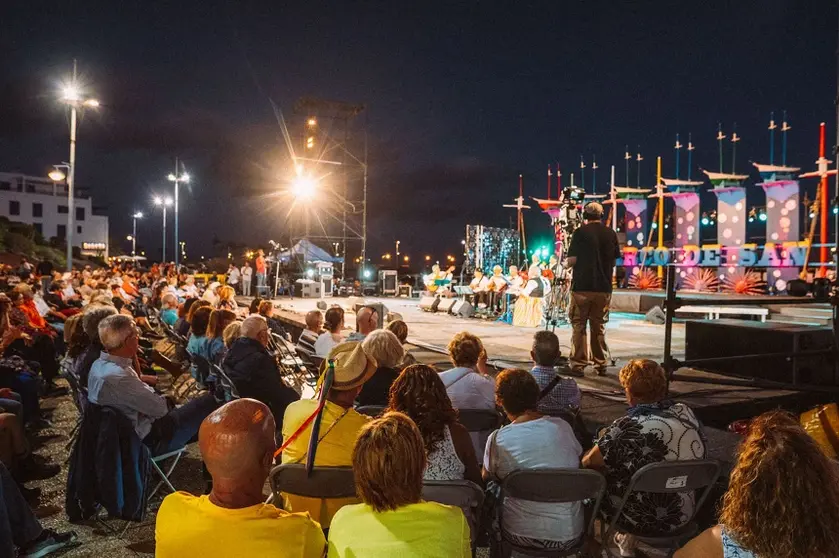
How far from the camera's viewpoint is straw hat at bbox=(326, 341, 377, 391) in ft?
9.19

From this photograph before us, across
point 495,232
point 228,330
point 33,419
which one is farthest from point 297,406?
point 495,232

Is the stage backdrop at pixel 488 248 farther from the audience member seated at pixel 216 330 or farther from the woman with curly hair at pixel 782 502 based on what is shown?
the woman with curly hair at pixel 782 502

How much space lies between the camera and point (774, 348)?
5.70 m

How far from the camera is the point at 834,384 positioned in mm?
5609

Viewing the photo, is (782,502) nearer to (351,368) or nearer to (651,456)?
(651,456)

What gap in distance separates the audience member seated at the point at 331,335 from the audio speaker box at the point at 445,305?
976 centimetres

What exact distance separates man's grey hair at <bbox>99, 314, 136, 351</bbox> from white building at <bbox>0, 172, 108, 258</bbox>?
63.9m

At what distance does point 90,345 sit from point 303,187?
18.7 meters

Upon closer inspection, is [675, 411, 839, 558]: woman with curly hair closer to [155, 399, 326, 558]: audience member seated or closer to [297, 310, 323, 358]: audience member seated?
[155, 399, 326, 558]: audience member seated

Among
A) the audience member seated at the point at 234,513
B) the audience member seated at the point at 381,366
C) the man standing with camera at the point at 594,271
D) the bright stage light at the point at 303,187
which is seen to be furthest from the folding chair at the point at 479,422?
the bright stage light at the point at 303,187

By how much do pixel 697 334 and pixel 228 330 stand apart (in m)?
5.07

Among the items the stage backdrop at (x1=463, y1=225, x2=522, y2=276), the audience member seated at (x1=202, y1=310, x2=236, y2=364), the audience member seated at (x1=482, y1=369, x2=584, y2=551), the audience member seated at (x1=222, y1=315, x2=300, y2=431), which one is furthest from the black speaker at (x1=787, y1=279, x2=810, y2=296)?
the stage backdrop at (x1=463, y1=225, x2=522, y2=276)

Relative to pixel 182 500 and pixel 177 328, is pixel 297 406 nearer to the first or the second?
pixel 182 500

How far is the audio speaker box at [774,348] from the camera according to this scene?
18.4ft
